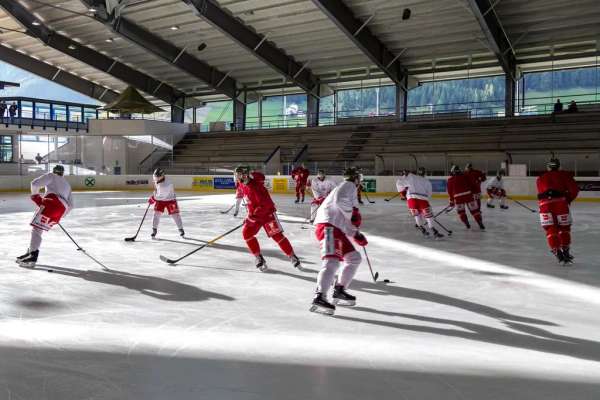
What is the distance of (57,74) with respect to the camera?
116 ft

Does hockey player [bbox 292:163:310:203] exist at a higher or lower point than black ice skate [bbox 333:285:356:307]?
higher

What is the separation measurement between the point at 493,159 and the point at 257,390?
22224 millimetres

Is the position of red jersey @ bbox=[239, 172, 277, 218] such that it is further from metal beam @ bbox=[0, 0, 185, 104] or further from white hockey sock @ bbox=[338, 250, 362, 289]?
metal beam @ bbox=[0, 0, 185, 104]

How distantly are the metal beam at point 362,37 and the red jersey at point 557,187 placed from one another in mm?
15794

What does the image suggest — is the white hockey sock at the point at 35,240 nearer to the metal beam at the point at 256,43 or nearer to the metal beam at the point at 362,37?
the metal beam at the point at 362,37

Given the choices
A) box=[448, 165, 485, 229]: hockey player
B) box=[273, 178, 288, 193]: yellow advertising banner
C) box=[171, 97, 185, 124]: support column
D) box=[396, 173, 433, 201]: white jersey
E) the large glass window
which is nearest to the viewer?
A: box=[396, 173, 433, 201]: white jersey

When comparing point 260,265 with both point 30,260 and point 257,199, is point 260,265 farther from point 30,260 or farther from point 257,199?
point 30,260

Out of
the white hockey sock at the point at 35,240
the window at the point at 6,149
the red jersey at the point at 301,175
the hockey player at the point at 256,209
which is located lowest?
the white hockey sock at the point at 35,240

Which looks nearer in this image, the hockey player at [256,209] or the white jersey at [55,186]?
the hockey player at [256,209]

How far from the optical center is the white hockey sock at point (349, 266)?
4566mm

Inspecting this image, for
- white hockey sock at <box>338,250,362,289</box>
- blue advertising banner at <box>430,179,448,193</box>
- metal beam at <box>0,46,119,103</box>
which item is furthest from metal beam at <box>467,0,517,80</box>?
metal beam at <box>0,46,119,103</box>

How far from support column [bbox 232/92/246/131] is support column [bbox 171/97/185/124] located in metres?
4.60

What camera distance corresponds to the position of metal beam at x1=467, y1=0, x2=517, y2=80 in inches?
787

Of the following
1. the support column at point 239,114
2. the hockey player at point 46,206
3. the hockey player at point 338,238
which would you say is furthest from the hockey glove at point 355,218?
the support column at point 239,114
